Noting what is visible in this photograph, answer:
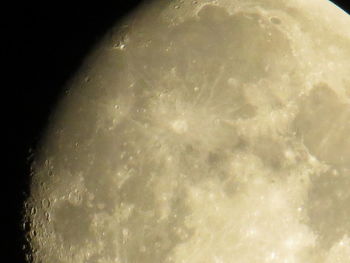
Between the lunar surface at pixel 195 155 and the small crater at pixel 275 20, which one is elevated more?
the small crater at pixel 275 20

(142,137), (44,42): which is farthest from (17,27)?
(142,137)

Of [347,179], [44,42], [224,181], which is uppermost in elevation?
[44,42]

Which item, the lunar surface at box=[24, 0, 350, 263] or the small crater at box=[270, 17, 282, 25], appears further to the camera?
the small crater at box=[270, 17, 282, 25]

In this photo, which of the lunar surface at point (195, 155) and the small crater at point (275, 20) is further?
the small crater at point (275, 20)

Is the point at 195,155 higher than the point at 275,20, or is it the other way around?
the point at 275,20

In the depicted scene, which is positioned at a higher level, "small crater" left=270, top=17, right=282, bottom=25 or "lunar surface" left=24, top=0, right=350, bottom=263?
"small crater" left=270, top=17, right=282, bottom=25

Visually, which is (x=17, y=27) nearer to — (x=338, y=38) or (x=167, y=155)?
(x=167, y=155)

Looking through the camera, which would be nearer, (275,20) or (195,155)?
(195,155)

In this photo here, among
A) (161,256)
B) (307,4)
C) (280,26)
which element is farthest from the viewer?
(307,4)
